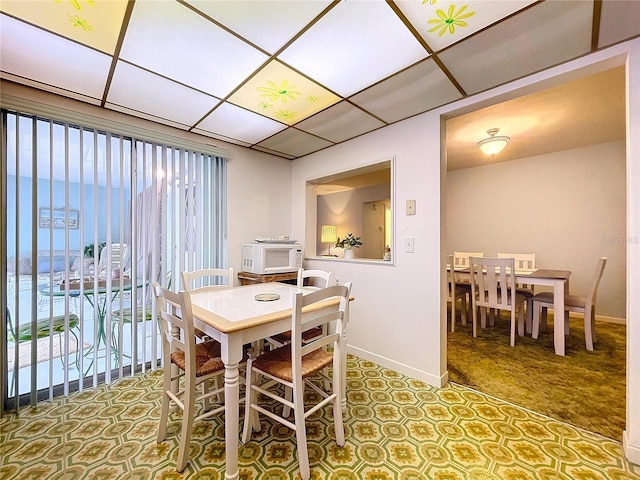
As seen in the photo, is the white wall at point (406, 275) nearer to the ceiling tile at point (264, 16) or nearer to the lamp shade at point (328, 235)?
the ceiling tile at point (264, 16)

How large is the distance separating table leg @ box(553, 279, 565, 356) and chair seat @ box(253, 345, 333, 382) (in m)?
2.58

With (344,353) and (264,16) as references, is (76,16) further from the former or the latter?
(344,353)

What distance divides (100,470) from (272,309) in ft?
3.82

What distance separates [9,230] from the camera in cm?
185

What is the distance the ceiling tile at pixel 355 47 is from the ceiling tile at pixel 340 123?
37cm

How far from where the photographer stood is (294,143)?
2967 millimetres

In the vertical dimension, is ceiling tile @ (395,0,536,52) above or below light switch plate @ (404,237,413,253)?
above

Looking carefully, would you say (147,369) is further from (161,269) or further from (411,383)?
(411,383)

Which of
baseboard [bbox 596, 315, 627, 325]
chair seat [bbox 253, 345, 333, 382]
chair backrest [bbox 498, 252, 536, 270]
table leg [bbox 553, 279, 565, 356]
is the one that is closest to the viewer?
chair seat [bbox 253, 345, 333, 382]

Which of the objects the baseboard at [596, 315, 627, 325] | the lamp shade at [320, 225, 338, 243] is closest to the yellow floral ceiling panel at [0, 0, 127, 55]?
the lamp shade at [320, 225, 338, 243]

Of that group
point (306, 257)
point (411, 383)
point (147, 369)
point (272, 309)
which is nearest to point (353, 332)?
point (411, 383)

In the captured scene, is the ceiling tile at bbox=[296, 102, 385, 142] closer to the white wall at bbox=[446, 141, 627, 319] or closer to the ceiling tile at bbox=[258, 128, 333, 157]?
the ceiling tile at bbox=[258, 128, 333, 157]

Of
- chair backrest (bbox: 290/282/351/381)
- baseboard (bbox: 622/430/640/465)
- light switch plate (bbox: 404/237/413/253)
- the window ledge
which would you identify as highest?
light switch plate (bbox: 404/237/413/253)

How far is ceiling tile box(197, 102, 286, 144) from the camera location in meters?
2.25
